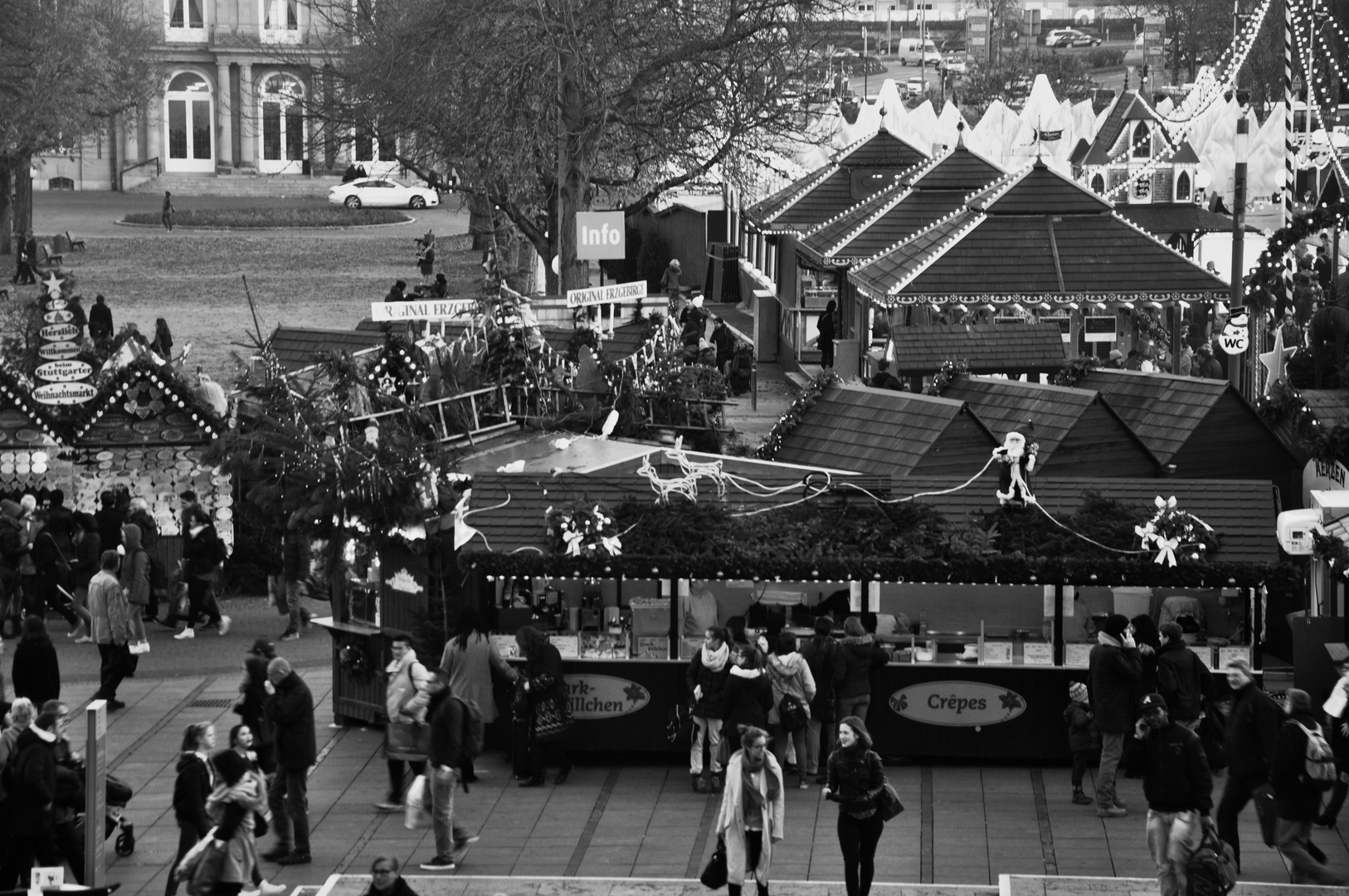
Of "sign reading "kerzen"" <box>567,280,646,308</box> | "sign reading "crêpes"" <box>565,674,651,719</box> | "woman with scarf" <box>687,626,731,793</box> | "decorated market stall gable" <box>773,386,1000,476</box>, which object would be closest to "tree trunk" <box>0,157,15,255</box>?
"sign reading "kerzen"" <box>567,280,646,308</box>

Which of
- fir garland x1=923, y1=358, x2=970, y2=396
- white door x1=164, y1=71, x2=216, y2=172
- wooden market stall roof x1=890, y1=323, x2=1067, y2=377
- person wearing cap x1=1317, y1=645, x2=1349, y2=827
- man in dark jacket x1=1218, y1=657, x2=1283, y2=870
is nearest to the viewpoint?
man in dark jacket x1=1218, y1=657, x2=1283, y2=870

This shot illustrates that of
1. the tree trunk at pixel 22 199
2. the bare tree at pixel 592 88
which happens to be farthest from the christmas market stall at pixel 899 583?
the tree trunk at pixel 22 199

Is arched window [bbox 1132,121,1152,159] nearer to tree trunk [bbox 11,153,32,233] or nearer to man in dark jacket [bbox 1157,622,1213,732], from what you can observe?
tree trunk [bbox 11,153,32,233]

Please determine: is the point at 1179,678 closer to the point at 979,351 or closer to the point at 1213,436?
the point at 1213,436

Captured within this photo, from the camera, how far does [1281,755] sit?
39.7 ft

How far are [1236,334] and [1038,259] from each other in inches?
238

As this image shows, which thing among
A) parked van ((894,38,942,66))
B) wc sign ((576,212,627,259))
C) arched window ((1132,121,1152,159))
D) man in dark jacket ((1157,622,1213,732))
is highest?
parked van ((894,38,942,66))

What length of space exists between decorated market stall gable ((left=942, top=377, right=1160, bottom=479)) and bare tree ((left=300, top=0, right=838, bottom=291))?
16705mm

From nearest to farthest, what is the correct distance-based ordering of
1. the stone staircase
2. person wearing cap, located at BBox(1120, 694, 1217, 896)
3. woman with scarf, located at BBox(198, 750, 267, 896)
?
woman with scarf, located at BBox(198, 750, 267, 896) → person wearing cap, located at BBox(1120, 694, 1217, 896) → the stone staircase

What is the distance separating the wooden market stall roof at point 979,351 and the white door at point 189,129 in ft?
206

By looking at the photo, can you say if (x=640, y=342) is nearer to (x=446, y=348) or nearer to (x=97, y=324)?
(x=446, y=348)

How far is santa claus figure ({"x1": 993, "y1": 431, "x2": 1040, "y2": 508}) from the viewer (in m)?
15.8

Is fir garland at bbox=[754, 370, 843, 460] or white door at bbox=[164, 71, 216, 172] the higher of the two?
white door at bbox=[164, 71, 216, 172]

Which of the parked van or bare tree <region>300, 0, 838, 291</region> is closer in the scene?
bare tree <region>300, 0, 838, 291</region>
